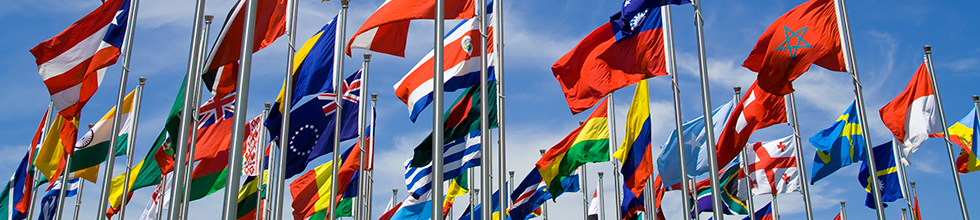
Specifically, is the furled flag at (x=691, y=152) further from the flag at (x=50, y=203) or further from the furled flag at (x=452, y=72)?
the flag at (x=50, y=203)

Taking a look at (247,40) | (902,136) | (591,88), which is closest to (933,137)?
(902,136)

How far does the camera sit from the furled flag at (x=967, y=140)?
18.9m

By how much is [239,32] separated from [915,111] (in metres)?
14.7

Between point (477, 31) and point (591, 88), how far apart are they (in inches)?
94.9

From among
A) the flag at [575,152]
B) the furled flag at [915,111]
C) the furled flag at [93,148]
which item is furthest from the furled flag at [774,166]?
the furled flag at [93,148]

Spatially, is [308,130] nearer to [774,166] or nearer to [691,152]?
[691,152]

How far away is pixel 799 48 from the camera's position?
492 inches

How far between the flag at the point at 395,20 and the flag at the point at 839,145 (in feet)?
35.0

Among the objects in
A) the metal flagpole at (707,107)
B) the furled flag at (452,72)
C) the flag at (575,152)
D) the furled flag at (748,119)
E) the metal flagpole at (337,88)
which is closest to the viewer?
the metal flagpole at (707,107)

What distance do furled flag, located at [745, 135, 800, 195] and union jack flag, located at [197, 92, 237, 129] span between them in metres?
15.1

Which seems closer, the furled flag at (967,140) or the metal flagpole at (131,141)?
the metal flagpole at (131,141)

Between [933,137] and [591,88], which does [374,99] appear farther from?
[933,137]

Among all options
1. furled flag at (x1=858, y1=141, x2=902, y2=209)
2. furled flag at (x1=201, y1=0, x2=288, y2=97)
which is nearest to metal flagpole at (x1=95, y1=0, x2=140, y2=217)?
furled flag at (x1=201, y1=0, x2=288, y2=97)

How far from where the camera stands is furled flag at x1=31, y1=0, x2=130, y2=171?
51.0ft
